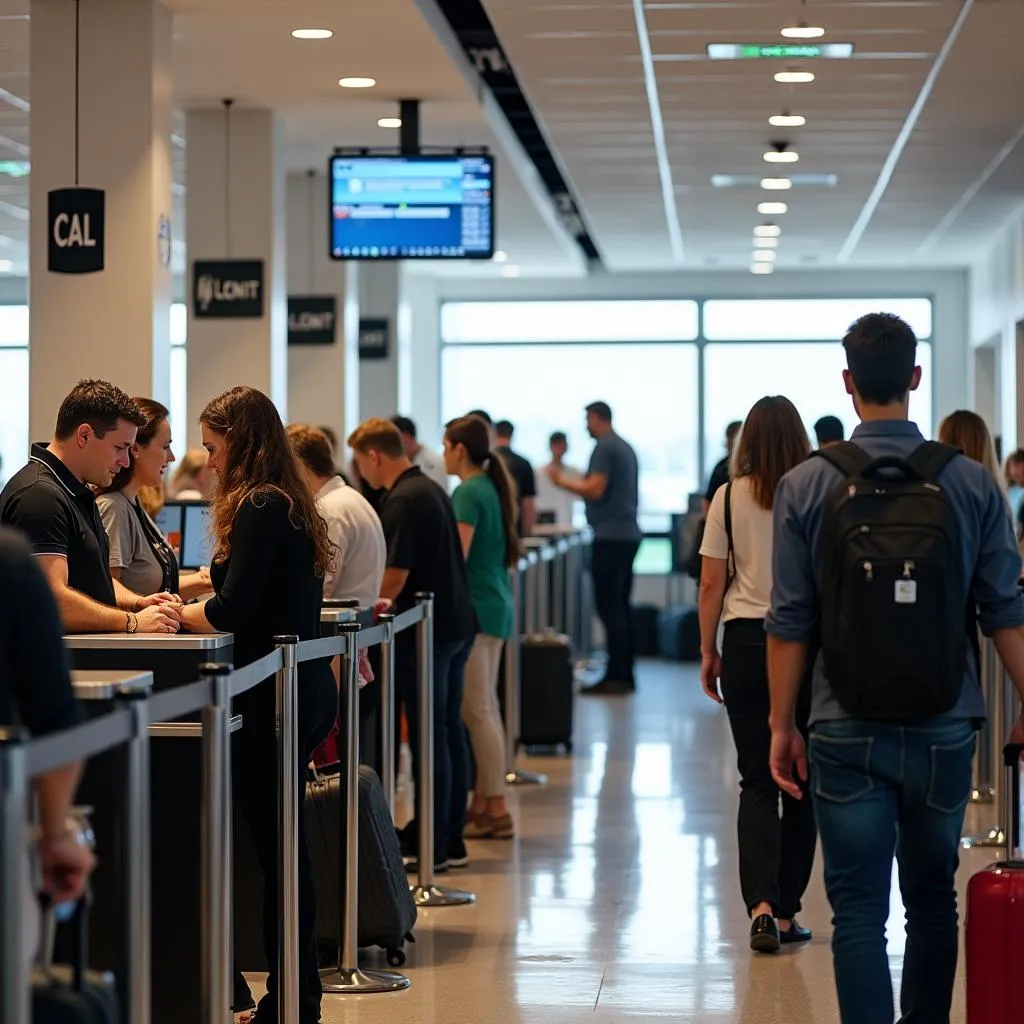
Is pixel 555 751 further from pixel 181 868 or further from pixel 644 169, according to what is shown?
pixel 181 868

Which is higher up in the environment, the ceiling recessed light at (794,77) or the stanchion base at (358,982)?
the ceiling recessed light at (794,77)

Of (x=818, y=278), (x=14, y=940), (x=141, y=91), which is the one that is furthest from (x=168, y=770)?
(x=818, y=278)

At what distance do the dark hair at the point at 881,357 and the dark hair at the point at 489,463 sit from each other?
11.2 ft

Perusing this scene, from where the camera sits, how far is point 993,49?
8.52 meters

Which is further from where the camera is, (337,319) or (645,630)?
(645,630)

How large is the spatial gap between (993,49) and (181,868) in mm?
6104

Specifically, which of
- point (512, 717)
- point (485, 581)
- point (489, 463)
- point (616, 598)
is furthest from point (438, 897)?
point (616, 598)

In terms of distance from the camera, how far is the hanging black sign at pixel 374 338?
14125 millimetres

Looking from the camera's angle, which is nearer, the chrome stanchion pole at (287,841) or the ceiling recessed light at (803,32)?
the chrome stanchion pole at (287,841)

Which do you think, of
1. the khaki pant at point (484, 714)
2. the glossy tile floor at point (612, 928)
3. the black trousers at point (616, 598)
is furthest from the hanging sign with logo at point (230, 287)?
the black trousers at point (616, 598)

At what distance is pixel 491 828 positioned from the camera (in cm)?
719

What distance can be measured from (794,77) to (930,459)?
6.03 m

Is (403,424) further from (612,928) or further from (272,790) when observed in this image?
(272,790)

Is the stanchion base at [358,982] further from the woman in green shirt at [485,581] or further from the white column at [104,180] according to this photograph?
the white column at [104,180]
